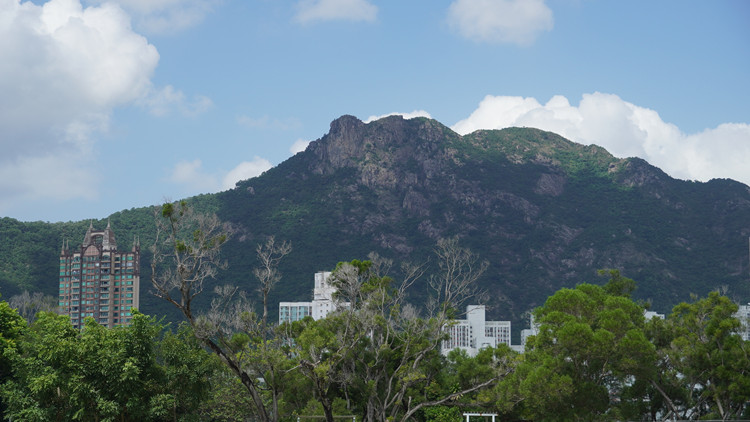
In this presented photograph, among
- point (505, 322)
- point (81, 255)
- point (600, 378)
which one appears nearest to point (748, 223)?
point (505, 322)

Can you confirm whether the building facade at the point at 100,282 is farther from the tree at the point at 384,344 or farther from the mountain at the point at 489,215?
the tree at the point at 384,344

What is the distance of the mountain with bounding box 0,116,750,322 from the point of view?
72812 millimetres

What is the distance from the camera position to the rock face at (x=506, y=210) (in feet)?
247

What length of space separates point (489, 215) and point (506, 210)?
6.96ft

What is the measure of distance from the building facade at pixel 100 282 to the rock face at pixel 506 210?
18.2 m

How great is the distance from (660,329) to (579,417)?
388 cm

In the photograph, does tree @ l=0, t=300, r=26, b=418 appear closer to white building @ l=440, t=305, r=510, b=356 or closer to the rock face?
white building @ l=440, t=305, r=510, b=356

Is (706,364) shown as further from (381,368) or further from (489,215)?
(489,215)

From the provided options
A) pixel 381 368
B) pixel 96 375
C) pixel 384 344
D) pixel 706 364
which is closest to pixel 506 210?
pixel 381 368

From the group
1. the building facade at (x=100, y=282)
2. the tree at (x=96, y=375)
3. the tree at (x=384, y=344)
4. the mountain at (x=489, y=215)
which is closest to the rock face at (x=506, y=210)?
the mountain at (x=489, y=215)

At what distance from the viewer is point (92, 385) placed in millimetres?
15984

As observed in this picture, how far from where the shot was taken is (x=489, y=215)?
8631 cm

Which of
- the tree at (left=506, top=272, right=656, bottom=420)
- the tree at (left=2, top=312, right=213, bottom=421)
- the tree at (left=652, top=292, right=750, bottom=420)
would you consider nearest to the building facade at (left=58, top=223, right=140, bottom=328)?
the tree at (left=2, top=312, right=213, bottom=421)

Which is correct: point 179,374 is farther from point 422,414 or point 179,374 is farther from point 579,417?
point 579,417
